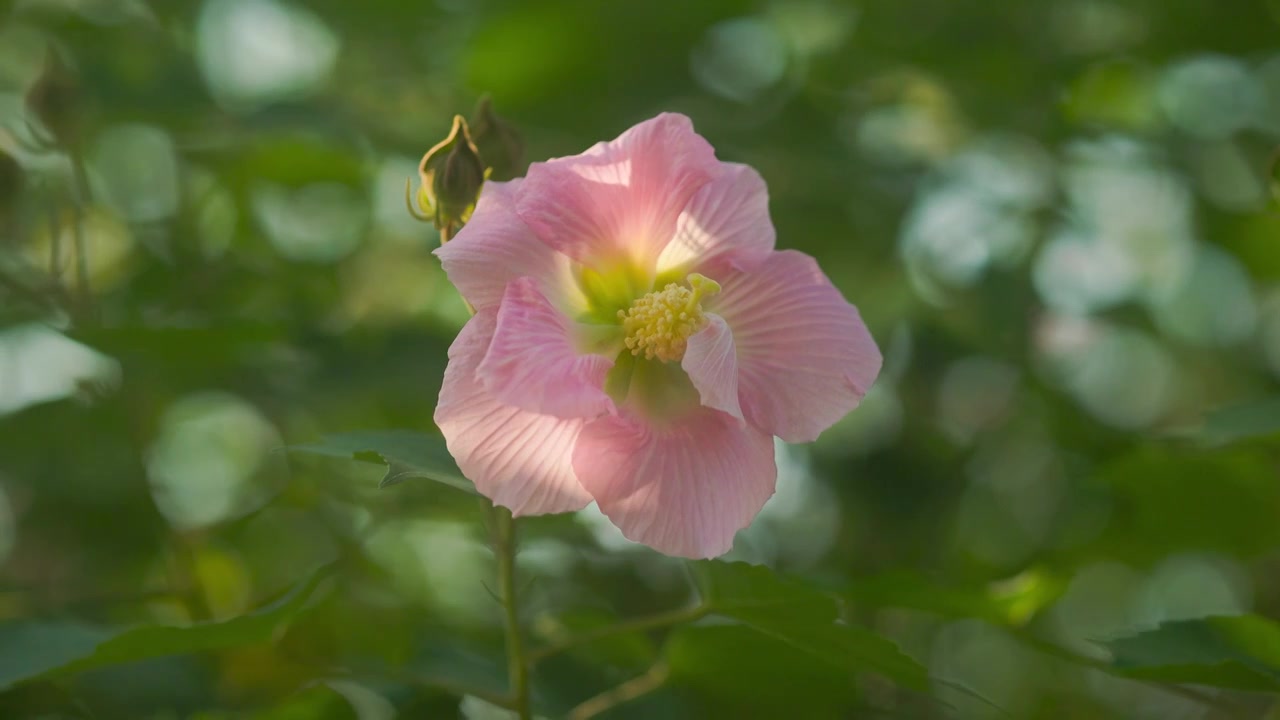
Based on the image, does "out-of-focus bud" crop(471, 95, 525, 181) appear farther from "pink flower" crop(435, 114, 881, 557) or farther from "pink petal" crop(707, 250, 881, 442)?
"pink petal" crop(707, 250, 881, 442)

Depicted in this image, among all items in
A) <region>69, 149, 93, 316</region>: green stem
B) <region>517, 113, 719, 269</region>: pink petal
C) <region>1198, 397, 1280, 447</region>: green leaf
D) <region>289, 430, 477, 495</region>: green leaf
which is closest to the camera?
<region>289, 430, 477, 495</region>: green leaf

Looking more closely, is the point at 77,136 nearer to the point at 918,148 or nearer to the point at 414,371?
the point at 414,371

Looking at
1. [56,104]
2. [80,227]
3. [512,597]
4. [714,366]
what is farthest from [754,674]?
Result: [56,104]

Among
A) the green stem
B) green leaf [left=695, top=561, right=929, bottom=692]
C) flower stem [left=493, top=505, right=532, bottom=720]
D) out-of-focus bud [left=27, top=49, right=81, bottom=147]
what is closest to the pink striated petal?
flower stem [left=493, top=505, right=532, bottom=720]

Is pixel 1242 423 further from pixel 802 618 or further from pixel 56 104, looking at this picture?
pixel 56 104

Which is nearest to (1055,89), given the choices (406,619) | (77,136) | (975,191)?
(975,191)
